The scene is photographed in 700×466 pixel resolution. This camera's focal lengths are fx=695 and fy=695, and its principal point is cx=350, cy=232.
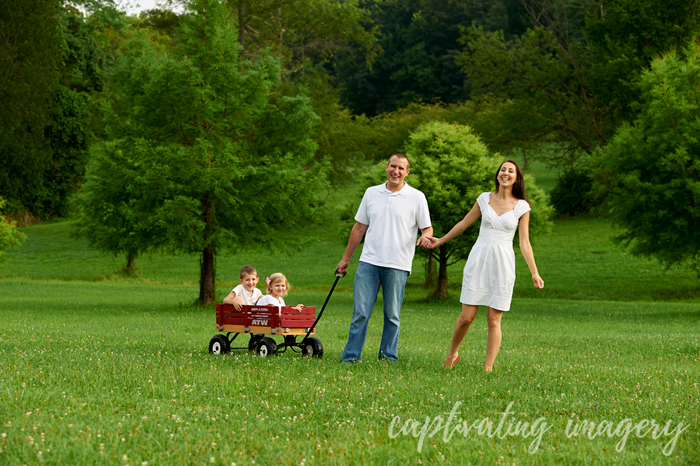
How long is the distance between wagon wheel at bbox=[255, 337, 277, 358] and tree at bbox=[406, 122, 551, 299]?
1737 cm

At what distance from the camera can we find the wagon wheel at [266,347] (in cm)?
923

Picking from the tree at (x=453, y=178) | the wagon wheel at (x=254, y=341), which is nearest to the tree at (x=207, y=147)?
the tree at (x=453, y=178)

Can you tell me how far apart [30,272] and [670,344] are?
41606mm

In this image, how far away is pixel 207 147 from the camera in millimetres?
21297

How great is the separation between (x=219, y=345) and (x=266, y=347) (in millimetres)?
737

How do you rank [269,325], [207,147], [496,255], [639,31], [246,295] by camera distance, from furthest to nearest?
1. [639,31]
2. [207,147]
3. [246,295]
4. [269,325]
5. [496,255]

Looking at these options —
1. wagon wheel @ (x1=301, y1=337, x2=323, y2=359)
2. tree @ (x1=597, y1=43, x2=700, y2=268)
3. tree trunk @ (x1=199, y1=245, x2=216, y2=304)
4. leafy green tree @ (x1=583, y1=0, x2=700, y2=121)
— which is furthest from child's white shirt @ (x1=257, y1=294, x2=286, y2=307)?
leafy green tree @ (x1=583, y1=0, x2=700, y2=121)

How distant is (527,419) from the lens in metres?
5.61

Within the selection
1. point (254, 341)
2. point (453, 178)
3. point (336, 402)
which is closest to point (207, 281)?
point (453, 178)

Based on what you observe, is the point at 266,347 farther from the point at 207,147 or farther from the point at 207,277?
the point at 207,277

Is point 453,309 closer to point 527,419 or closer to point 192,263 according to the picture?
point 527,419

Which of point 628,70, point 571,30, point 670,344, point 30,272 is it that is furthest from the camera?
point 571,30

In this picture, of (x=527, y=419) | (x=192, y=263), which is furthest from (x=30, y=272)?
(x=527, y=419)

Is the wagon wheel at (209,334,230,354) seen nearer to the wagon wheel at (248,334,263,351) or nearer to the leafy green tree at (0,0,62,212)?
the wagon wheel at (248,334,263,351)
